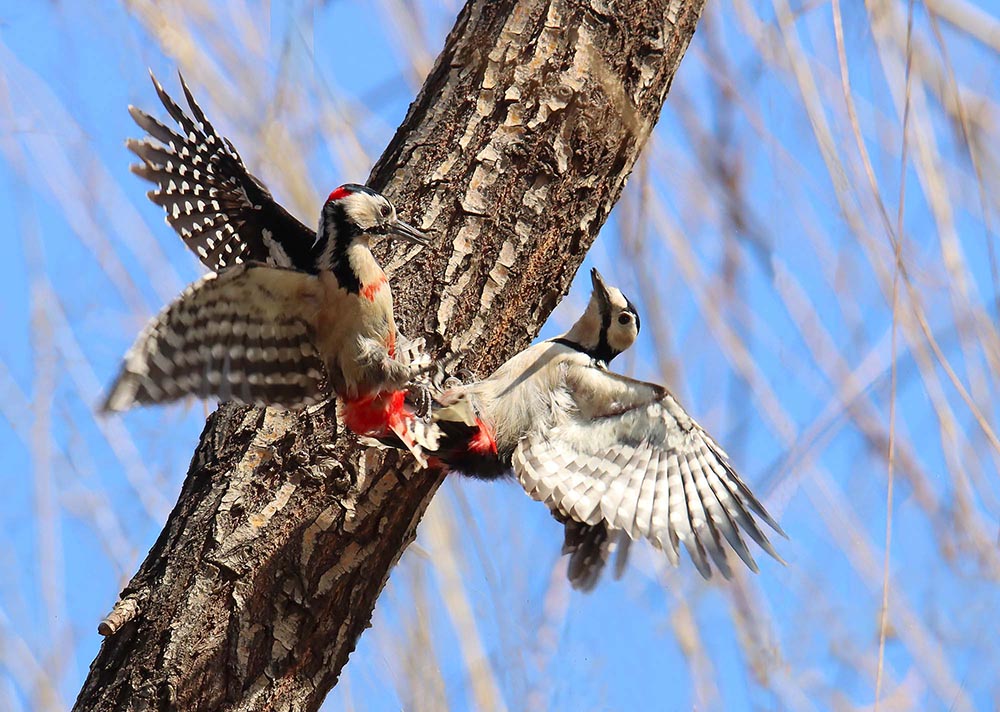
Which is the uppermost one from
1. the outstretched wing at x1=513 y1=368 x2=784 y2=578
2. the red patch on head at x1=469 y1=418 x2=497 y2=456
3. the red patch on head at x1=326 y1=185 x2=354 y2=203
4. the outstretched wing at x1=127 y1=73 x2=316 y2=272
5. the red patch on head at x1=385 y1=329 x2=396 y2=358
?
the outstretched wing at x1=127 y1=73 x2=316 y2=272

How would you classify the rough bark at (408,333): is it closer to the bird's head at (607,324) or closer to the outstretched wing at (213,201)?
the outstretched wing at (213,201)

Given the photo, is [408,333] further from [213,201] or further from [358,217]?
[213,201]

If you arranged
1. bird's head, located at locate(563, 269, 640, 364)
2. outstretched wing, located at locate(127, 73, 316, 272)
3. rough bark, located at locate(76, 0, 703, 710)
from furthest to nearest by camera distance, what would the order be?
1. bird's head, located at locate(563, 269, 640, 364)
2. outstretched wing, located at locate(127, 73, 316, 272)
3. rough bark, located at locate(76, 0, 703, 710)

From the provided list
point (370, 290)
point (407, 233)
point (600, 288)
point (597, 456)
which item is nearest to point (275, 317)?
point (370, 290)

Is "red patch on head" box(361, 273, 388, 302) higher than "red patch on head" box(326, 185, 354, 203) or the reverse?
the reverse

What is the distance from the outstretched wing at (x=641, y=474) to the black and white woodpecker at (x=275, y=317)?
43cm

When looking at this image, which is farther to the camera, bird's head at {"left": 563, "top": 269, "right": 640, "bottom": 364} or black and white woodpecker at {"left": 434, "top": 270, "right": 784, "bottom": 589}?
bird's head at {"left": 563, "top": 269, "right": 640, "bottom": 364}

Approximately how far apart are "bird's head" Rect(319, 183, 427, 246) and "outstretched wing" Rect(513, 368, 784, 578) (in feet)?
2.19

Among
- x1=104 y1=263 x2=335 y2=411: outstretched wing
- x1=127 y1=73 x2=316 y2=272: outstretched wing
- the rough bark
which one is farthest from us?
x1=127 y1=73 x2=316 y2=272: outstretched wing

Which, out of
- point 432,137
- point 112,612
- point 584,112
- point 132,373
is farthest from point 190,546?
point 584,112

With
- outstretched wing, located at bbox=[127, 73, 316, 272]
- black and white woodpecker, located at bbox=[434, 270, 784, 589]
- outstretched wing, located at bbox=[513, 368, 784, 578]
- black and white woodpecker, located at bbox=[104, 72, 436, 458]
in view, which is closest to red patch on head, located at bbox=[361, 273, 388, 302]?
black and white woodpecker, located at bbox=[104, 72, 436, 458]

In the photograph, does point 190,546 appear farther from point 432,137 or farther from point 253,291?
point 432,137

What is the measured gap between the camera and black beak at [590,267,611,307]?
3.47 m

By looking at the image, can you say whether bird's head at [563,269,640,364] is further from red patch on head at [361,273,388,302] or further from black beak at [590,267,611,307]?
red patch on head at [361,273,388,302]
